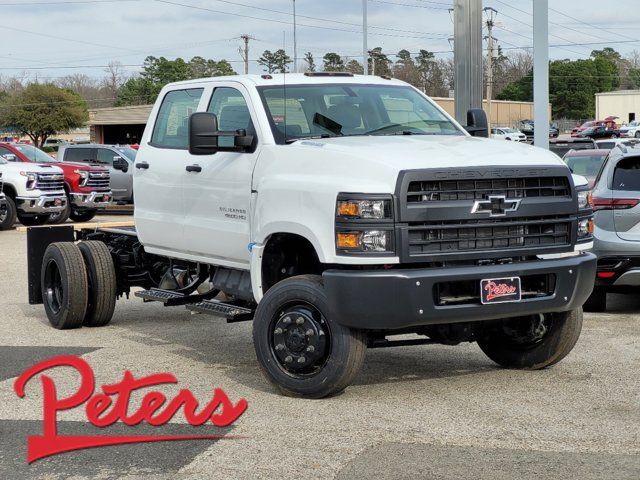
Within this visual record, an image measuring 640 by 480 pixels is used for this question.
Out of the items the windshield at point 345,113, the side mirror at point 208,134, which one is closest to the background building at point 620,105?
the windshield at point 345,113

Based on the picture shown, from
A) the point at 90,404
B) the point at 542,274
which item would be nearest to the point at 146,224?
the point at 90,404

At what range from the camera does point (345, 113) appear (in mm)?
8484

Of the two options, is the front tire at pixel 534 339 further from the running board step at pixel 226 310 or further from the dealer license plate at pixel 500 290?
the running board step at pixel 226 310

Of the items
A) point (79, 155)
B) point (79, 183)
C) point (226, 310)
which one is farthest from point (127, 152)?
point (226, 310)

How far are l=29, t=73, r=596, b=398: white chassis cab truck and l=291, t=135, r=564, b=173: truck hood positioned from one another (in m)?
0.02

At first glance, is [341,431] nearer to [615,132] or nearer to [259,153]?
[259,153]

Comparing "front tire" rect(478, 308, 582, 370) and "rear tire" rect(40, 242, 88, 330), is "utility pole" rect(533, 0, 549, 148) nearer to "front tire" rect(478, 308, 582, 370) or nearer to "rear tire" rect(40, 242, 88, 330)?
"front tire" rect(478, 308, 582, 370)

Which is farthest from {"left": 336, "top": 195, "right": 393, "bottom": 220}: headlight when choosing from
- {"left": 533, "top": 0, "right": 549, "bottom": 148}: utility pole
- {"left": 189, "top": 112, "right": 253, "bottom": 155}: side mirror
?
{"left": 533, "top": 0, "right": 549, "bottom": 148}: utility pole

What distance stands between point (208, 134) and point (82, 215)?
68.2 ft

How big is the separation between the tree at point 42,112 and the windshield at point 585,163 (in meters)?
82.0

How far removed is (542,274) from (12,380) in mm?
3929

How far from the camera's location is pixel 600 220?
36.0 ft

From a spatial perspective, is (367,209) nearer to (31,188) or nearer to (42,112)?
(31,188)

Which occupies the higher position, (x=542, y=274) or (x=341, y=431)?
(x=542, y=274)
